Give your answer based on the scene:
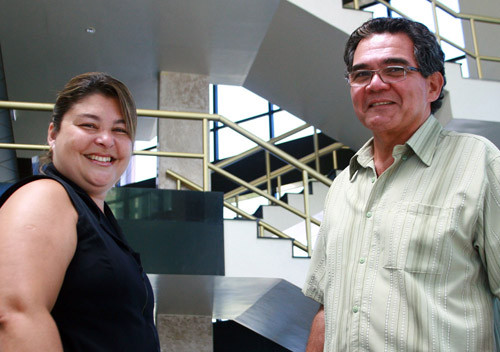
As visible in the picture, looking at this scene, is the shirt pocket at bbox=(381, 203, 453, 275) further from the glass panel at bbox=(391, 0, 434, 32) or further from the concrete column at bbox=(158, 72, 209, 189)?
the glass panel at bbox=(391, 0, 434, 32)

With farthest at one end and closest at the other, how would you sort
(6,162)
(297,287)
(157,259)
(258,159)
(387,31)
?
(258,159), (6,162), (297,287), (157,259), (387,31)

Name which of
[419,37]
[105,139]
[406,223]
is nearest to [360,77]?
[419,37]

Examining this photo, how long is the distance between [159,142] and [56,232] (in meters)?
5.46

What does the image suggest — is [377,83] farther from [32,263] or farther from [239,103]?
[239,103]

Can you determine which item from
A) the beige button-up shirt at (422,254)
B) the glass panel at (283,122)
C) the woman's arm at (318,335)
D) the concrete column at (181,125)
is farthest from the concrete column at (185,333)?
the beige button-up shirt at (422,254)

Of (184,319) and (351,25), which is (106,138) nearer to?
(351,25)

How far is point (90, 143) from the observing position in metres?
1.36

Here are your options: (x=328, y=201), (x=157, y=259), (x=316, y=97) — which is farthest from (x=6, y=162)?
(x=328, y=201)

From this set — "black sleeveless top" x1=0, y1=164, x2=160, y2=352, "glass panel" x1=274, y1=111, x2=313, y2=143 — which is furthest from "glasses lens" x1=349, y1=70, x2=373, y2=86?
"glass panel" x1=274, y1=111, x2=313, y2=143

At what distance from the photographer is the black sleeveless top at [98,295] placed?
1.15 m

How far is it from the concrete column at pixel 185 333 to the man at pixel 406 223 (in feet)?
16.0

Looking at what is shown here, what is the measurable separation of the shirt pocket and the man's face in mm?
218

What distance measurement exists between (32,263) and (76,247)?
4.6 inches

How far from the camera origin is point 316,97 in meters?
6.79
